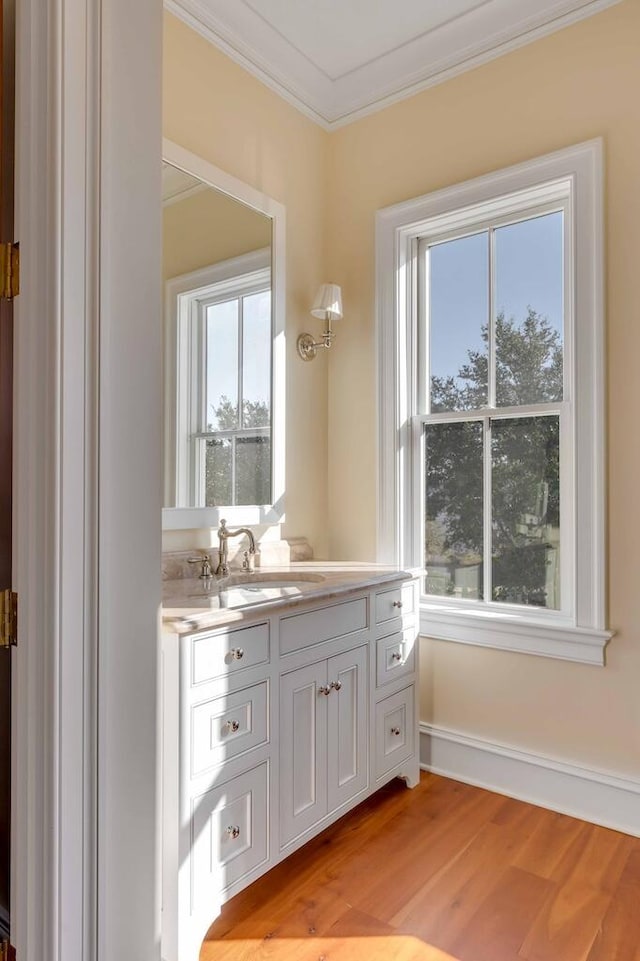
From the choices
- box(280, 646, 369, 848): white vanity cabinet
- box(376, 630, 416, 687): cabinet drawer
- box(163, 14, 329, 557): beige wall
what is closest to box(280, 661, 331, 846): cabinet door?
box(280, 646, 369, 848): white vanity cabinet

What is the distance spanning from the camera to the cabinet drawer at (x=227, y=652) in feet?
5.03

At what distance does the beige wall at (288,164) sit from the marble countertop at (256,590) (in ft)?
0.89

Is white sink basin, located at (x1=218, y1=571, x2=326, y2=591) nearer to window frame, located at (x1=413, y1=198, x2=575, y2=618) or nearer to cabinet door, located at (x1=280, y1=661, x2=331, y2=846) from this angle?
cabinet door, located at (x1=280, y1=661, x2=331, y2=846)

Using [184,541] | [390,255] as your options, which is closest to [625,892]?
[184,541]

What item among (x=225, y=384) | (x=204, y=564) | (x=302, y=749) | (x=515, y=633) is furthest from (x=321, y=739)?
(x=225, y=384)

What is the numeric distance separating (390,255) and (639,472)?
1399 mm

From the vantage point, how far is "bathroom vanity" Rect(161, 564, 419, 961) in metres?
1.50

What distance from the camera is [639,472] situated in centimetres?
212

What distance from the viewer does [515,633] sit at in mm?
2379

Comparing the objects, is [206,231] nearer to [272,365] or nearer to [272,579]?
[272,365]

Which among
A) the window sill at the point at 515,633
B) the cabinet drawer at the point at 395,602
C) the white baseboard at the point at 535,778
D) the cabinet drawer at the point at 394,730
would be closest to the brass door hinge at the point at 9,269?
the cabinet drawer at the point at 395,602

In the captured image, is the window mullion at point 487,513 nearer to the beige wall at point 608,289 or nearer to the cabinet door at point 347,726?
the beige wall at point 608,289

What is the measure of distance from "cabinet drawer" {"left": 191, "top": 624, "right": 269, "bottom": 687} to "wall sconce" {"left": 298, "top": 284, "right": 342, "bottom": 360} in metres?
1.47

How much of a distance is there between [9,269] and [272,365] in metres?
1.52
